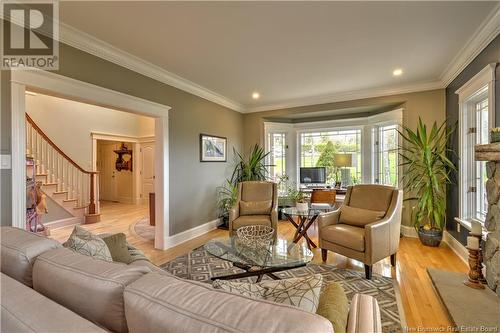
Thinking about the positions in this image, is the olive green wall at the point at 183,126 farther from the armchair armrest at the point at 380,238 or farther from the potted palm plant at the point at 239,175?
the armchair armrest at the point at 380,238

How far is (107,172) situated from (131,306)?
29.1ft

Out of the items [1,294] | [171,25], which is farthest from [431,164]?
[1,294]

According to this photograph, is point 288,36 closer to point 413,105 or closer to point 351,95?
point 351,95

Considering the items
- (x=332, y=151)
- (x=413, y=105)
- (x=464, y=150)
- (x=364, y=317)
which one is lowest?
(x=364, y=317)

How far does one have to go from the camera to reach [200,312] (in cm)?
62

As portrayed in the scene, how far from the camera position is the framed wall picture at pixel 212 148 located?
428 centimetres

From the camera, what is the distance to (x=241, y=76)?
3.61 m

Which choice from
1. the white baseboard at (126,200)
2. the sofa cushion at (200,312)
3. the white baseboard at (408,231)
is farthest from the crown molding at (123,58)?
the white baseboard at (126,200)

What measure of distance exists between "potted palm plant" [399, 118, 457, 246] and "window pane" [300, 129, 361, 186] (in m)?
1.24

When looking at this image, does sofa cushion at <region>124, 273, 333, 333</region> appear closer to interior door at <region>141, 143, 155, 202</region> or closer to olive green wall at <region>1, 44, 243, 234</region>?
olive green wall at <region>1, 44, 243, 234</region>

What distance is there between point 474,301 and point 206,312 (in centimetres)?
248

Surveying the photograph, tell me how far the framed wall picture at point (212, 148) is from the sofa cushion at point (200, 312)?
11.9ft

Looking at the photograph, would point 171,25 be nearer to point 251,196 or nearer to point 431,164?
point 251,196

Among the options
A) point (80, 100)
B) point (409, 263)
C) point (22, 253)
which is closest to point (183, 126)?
point (80, 100)
